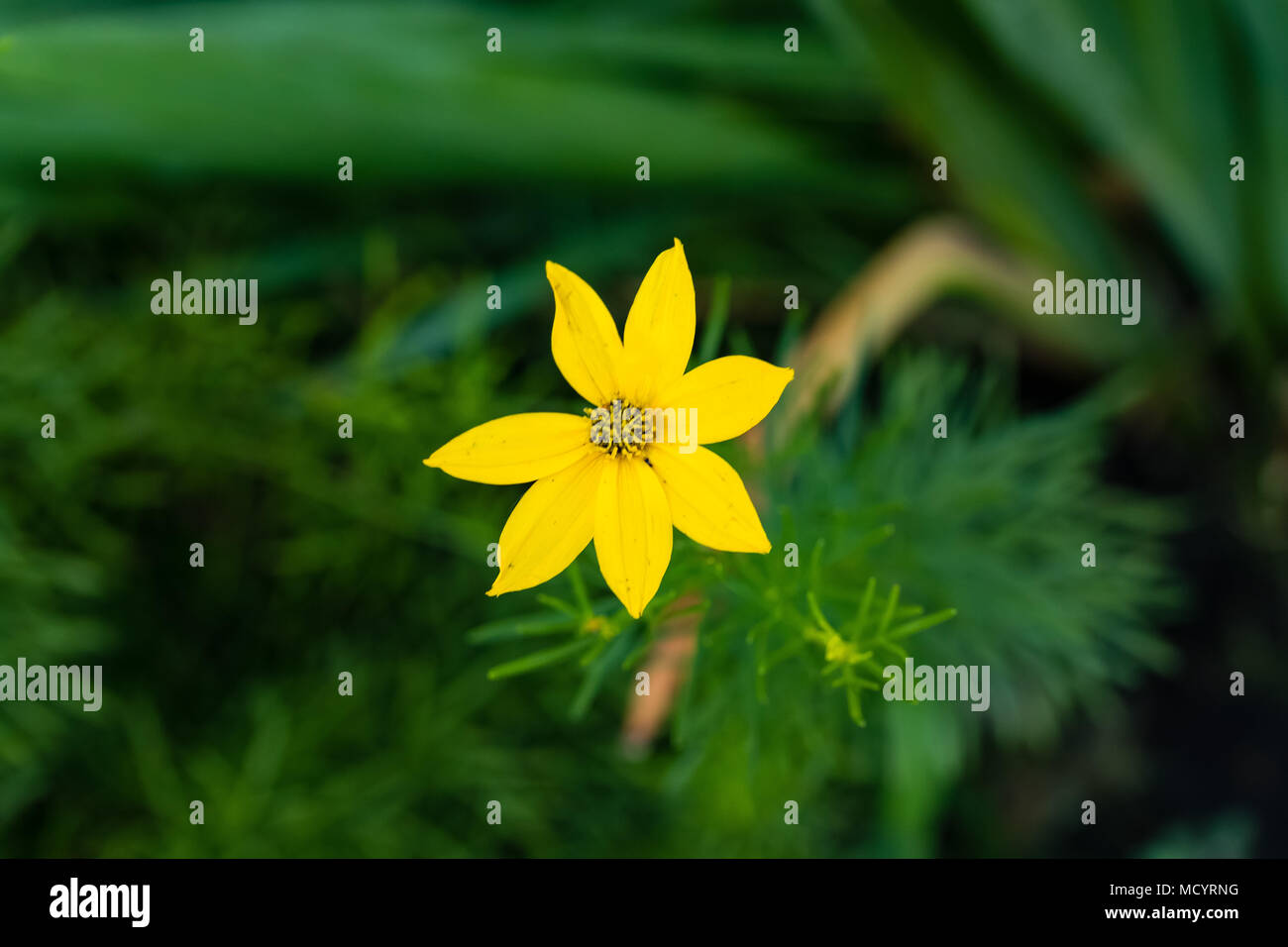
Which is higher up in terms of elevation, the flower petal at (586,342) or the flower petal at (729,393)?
the flower petal at (586,342)

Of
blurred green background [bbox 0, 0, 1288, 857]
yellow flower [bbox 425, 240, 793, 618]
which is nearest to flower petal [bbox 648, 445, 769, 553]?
yellow flower [bbox 425, 240, 793, 618]

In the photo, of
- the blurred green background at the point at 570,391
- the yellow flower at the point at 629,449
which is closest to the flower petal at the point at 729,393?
the yellow flower at the point at 629,449

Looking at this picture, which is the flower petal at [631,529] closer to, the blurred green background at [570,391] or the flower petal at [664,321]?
the flower petal at [664,321]

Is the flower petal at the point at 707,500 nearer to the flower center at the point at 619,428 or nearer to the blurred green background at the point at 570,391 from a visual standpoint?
the flower center at the point at 619,428

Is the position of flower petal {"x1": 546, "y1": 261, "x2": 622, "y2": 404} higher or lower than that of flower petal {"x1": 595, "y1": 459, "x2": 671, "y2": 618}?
higher

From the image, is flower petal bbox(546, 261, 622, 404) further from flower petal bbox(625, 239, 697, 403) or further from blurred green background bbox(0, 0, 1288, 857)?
blurred green background bbox(0, 0, 1288, 857)

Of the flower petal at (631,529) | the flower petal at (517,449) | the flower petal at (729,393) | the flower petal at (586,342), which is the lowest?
the flower petal at (631,529)

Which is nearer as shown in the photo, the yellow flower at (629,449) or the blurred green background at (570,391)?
the yellow flower at (629,449)
